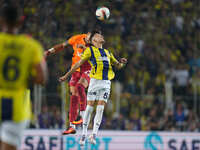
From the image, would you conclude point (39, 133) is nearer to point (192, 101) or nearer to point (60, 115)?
point (60, 115)

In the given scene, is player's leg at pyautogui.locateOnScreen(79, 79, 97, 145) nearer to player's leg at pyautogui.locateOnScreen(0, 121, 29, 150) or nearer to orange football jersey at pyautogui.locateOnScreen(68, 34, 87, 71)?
orange football jersey at pyautogui.locateOnScreen(68, 34, 87, 71)

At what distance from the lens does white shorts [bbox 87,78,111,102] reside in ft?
34.7

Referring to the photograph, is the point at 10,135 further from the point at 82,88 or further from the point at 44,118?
the point at 44,118

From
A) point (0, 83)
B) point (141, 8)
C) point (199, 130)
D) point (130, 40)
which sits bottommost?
point (199, 130)

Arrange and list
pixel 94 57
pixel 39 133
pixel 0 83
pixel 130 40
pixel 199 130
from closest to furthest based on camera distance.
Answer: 1. pixel 0 83
2. pixel 94 57
3. pixel 39 133
4. pixel 199 130
5. pixel 130 40

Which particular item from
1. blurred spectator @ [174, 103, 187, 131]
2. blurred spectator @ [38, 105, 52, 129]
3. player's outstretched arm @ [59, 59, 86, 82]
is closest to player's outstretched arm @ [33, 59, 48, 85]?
player's outstretched arm @ [59, 59, 86, 82]

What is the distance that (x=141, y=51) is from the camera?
19.1 meters

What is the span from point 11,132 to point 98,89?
15.2 ft

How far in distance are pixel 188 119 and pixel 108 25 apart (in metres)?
4.45

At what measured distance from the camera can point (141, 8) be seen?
20.2 metres

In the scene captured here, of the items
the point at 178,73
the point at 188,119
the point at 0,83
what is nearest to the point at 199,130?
the point at 188,119

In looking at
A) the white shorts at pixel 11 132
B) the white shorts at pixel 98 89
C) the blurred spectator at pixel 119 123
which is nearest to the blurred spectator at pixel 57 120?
→ the blurred spectator at pixel 119 123

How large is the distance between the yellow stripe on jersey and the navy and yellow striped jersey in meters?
4.28

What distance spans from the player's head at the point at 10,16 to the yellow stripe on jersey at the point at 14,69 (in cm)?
13
